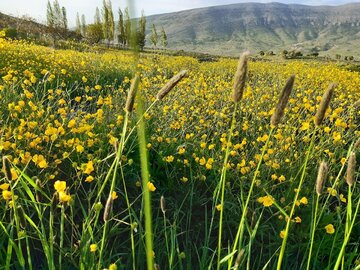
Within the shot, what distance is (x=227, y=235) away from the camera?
273 centimetres

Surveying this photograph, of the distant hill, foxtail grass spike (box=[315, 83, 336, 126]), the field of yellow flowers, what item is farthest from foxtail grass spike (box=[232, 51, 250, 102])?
the distant hill

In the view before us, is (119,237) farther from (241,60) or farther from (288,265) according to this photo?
(241,60)

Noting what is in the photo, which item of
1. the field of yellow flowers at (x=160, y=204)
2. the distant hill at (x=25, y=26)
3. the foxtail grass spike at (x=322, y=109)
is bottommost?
the field of yellow flowers at (x=160, y=204)

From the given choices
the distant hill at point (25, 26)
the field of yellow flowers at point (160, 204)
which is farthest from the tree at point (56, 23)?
the field of yellow flowers at point (160, 204)

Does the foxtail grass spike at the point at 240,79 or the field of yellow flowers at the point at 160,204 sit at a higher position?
the foxtail grass spike at the point at 240,79

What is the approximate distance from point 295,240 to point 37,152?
2.10 meters

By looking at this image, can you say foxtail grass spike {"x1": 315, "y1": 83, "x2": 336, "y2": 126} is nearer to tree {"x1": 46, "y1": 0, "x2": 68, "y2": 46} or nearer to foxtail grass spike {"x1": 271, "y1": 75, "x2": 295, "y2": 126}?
foxtail grass spike {"x1": 271, "y1": 75, "x2": 295, "y2": 126}

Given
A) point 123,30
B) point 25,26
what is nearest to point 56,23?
point 25,26

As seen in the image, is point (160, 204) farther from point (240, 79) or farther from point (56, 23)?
point (56, 23)

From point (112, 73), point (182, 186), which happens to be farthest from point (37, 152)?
point (112, 73)

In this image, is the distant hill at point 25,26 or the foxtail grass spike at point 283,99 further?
the distant hill at point 25,26

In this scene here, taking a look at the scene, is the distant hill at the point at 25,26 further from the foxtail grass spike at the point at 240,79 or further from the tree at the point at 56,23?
the foxtail grass spike at the point at 240,79

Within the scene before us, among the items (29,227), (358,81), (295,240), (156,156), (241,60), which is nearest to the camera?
(241,60)

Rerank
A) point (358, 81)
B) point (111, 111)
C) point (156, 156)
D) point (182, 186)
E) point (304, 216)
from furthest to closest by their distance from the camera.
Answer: point (358, 81) < point (111, 111) < point (156, 156) < point (182, 186) < point (304, 216)
